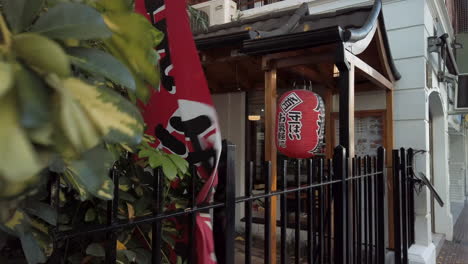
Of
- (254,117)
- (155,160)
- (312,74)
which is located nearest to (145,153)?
(155,160)

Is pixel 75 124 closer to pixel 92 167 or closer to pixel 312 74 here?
pixel 92 167

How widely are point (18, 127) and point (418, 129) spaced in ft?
17.3

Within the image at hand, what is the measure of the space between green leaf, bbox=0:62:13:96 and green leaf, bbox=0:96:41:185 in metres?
0.02

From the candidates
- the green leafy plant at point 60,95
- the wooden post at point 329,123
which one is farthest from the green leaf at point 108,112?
the wooden post at point 329,123

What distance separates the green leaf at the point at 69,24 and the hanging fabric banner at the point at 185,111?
821mm

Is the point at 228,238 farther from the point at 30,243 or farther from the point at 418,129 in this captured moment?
the point at 418,129

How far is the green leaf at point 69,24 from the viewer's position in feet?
1.50

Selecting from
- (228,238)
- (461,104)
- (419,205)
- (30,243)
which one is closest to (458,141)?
(461,104)

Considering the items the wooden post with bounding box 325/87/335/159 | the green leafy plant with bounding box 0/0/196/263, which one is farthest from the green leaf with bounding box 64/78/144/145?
the wooden post with bounding box 325/87/335/159

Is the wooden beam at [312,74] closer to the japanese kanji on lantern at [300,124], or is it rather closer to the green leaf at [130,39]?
the japanese kanji on lantern at [300,124]

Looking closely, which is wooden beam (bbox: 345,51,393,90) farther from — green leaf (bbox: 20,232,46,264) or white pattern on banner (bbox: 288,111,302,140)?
green leaf (bbox: 20,232,46,264)

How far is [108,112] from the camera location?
453mm

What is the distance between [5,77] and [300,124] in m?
3.40

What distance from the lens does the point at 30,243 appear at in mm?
655
